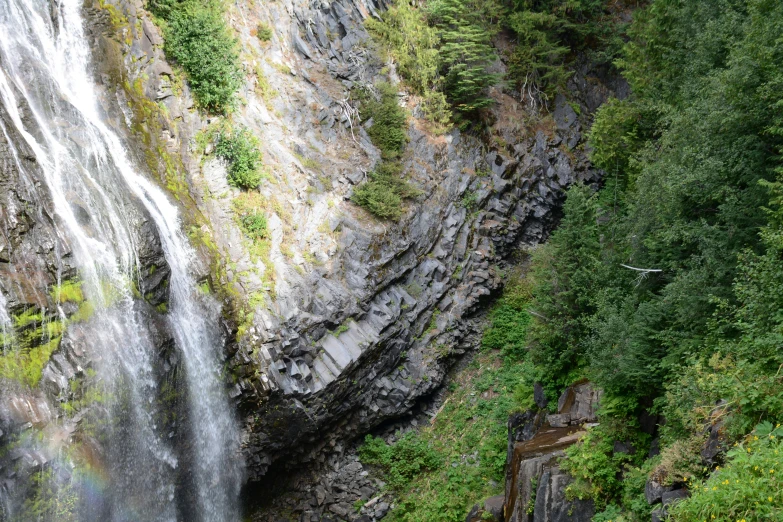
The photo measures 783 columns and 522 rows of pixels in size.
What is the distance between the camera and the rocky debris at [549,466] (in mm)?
9617

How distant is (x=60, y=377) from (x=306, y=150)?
9.43 metres

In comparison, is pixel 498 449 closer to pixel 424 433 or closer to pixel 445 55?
pixel 424 433

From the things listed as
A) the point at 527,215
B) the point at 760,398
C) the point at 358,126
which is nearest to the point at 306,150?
the point at 358,126

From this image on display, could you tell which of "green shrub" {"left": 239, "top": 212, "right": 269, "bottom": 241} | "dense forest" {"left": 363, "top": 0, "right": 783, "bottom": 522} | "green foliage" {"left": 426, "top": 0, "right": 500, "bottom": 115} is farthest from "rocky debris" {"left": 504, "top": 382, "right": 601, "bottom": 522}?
"green foliage" {"left": 426, "top": 0, "right": 500, "bottom": 115}

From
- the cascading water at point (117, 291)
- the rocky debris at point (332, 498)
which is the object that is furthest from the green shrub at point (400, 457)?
the cascading water at point (117, 291)

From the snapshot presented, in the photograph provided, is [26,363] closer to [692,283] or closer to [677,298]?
[677,298]

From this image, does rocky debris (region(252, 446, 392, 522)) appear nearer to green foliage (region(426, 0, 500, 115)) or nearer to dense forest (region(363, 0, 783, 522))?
dense forest (region(363, 0, 783, 522))

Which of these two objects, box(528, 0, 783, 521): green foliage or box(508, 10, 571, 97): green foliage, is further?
box(508, 10, 571, 97): green foliage

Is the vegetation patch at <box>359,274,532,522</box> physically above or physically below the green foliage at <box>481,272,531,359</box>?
below

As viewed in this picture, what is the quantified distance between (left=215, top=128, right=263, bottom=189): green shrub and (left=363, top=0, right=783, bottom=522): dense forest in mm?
8104

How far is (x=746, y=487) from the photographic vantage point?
5734 mm

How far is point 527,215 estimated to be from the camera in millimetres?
21781

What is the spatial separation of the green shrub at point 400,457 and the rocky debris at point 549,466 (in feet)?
11.7

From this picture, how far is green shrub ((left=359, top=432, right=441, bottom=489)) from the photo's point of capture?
51.9 ft
